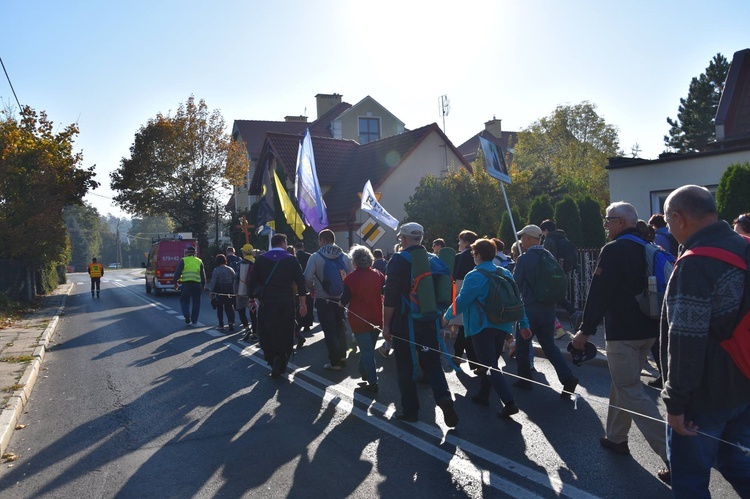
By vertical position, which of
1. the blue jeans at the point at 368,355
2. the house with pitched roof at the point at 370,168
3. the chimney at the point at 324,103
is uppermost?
the chimney at the point at 324,103

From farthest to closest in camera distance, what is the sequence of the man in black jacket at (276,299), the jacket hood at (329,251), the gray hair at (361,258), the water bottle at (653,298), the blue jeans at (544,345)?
the jacket hood at (329,251) < the man in black jacket at (276,299) < the gray hair at (361,258) < the blue jeans at (544,345) < the water bottle at (653,298)

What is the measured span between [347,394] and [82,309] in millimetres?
19122

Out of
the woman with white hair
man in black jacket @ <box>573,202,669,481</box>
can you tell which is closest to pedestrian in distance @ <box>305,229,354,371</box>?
the woman with white hair

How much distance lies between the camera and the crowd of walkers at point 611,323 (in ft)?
10.2

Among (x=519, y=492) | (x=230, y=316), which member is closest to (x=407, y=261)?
(x=519, y=492)

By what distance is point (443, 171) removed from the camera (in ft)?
112

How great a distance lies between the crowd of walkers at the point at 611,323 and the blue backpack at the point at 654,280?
36mm

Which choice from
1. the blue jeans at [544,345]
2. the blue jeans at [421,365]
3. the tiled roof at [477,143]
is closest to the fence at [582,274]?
the blue jeans at [544,345]

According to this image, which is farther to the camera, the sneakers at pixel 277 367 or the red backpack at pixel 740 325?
the sneakers at pixel 277 367

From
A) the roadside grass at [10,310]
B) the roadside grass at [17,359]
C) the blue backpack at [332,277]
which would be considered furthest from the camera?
the roadside grass at [10,310]

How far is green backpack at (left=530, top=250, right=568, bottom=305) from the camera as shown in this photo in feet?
23.8

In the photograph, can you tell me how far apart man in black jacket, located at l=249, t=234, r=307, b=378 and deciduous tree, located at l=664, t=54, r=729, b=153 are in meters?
56.6

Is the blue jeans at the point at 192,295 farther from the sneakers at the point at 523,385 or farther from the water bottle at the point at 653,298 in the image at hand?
the water bottle at the point at 653,298

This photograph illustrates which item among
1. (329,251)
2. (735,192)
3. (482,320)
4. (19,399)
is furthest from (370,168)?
(482,320)
